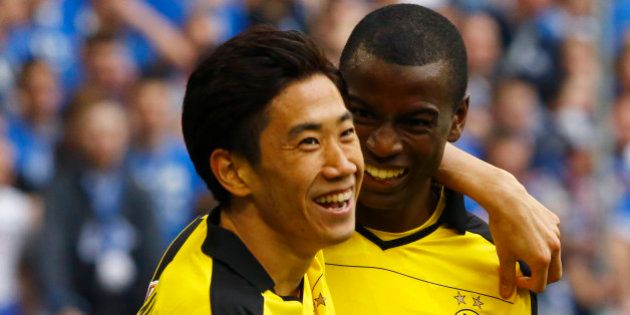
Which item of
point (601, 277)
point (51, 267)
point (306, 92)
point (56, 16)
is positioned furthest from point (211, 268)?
point (601, 277)

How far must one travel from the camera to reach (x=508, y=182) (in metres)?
3.66

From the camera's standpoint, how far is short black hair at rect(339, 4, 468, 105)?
3465 millimetres

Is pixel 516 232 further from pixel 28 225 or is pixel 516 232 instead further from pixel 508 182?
pixel 28 225

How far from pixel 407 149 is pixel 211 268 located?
29.8 inches

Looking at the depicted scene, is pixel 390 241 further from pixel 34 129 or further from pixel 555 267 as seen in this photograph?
pixel 34 129

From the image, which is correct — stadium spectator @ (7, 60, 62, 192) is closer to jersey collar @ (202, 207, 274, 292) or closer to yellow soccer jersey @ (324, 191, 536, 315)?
yellow soccer jersey @ (324, 191, 536, 315)

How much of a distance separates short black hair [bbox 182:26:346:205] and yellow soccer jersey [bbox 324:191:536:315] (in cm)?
69

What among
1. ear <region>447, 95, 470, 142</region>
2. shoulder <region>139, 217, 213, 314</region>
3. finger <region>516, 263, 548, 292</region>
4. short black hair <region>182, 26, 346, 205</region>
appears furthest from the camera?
ear <region>447, 95, 470, 142</region>

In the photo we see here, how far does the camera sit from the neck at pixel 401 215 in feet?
11.9

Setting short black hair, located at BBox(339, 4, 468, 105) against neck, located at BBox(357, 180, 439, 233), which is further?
neck, located at BBox(357, 180, 439, 233)

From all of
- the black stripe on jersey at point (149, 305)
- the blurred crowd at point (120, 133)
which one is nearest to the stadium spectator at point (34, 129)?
the blurred crowd at point (120, 133)

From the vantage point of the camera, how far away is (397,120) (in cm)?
343

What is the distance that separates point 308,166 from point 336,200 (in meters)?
0.12

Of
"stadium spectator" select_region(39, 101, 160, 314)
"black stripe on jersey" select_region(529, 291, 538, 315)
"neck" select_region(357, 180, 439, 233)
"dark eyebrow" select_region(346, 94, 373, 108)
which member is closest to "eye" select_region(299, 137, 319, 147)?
"dark eyebrow" select_region(346, 94, 373, 108)
